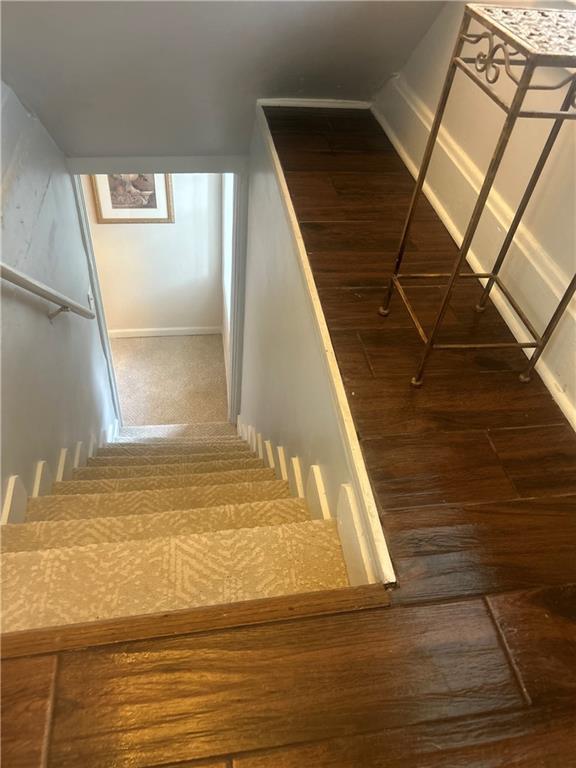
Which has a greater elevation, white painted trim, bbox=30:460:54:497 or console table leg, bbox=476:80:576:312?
console table leg, bbox=476:80:576:312

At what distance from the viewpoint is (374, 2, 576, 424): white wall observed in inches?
52.6

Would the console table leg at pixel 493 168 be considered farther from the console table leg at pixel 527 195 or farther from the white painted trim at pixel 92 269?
the white painted trim at pixel 92 269

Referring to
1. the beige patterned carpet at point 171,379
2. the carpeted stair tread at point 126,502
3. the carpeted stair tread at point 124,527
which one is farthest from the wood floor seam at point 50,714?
the beige patterned carpet at point 171,379

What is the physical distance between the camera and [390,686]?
84 cm

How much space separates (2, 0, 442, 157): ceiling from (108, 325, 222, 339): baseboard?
2993mm

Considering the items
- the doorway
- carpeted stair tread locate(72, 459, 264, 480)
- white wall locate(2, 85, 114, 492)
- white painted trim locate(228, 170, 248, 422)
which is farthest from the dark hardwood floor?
the doorway

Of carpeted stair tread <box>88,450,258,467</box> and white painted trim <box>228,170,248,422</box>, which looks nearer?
carpeted stair tread <box>88,450,258,467</box>

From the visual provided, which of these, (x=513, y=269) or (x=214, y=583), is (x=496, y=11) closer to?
(x=513, y=269)

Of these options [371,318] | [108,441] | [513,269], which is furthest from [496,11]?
[108,441]

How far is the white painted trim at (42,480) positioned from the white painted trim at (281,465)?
866 mm

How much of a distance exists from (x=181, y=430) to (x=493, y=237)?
10.9ft

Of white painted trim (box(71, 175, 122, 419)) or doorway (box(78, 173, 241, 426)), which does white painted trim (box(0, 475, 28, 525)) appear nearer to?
white painted trim (box(71, 175, 122, 419))

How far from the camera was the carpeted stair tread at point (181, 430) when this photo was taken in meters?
4.22

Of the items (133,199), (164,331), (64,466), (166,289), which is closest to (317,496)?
(64,466)
